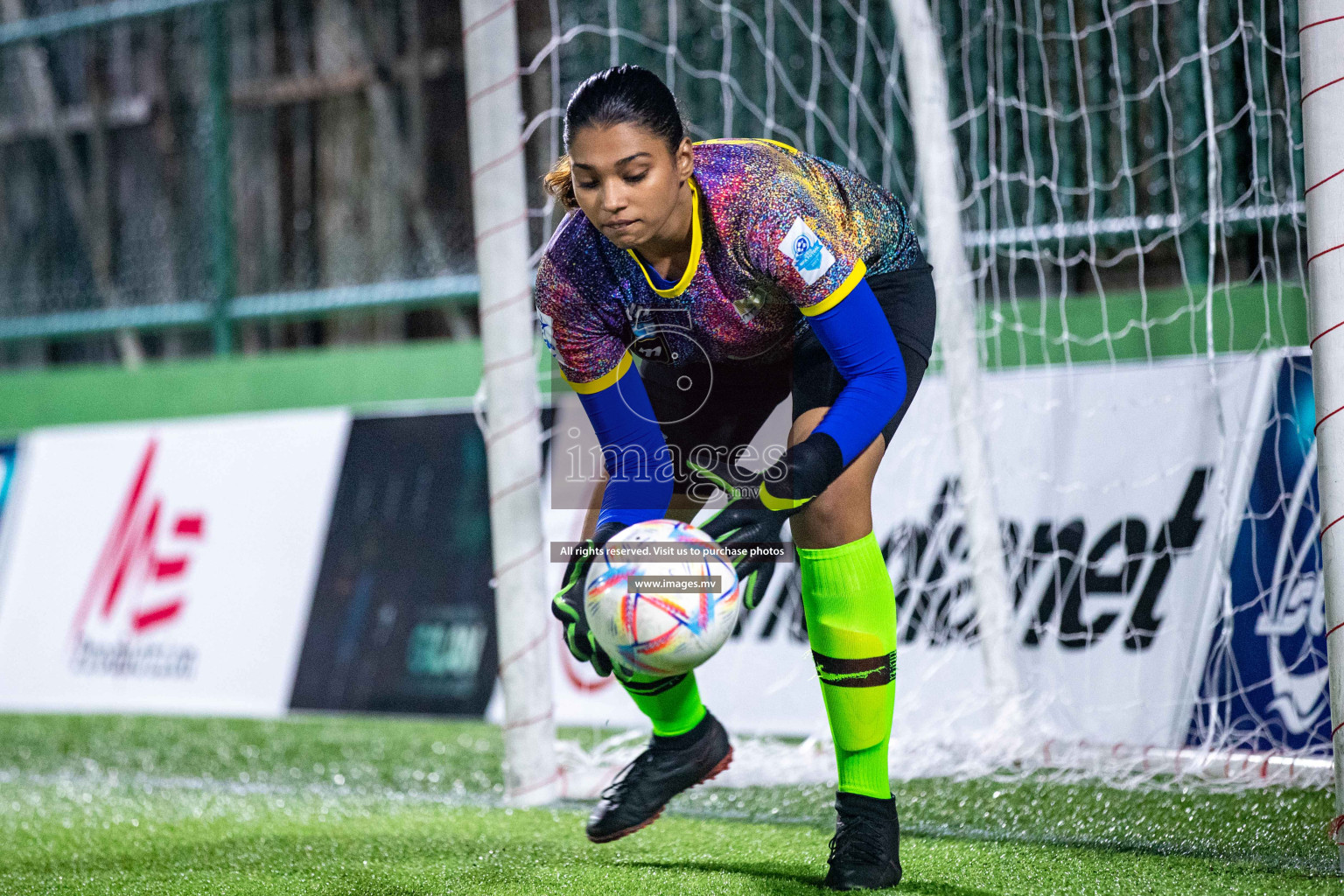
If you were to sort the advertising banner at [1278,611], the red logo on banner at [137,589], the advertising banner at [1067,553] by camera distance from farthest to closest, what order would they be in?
the red logo on banner at [137,589]
the advertising banner at [1067,553]
the advertising banner at [1278,611]

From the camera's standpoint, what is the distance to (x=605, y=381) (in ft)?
8.98

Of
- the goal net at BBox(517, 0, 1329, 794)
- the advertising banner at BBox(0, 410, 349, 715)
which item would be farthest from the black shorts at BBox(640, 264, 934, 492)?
the advertising banner at BBox(0, 410, 349, 715)

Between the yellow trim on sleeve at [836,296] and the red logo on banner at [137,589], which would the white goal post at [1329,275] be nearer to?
the yellow trim on sleeve at [836,296]

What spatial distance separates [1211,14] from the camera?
4.62m

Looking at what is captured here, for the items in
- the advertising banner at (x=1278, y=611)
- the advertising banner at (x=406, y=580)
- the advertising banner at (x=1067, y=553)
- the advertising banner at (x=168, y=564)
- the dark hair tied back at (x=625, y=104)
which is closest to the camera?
the dark hair tied back at (x=625, y=104)

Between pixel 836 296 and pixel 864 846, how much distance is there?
1.01 meters

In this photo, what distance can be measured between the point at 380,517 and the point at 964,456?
8.73 feet

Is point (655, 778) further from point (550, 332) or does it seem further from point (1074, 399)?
point (1074, 399)

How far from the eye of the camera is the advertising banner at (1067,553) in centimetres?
413

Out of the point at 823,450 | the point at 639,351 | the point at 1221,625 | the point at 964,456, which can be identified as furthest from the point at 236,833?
the point at 1221,625

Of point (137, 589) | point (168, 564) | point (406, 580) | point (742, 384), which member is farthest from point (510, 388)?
point (137, 589)

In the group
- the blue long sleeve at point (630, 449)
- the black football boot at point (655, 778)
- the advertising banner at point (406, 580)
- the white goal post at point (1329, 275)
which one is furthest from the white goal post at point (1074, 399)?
the blue long sleeve at point (630, 449)

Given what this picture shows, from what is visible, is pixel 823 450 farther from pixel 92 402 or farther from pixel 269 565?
pixel 92 402

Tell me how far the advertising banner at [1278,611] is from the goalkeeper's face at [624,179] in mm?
2372
